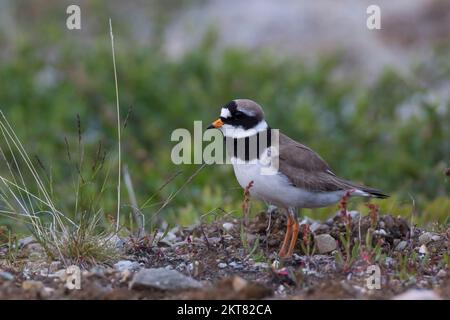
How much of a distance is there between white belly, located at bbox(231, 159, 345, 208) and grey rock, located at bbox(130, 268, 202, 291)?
3.70 feet

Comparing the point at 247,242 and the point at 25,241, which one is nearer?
the point at 247,242

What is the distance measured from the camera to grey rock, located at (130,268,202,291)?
18.5 ft

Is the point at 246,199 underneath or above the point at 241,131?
underneath

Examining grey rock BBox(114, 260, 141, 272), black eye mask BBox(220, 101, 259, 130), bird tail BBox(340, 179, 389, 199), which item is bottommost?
grey rock BBox(114, 260, 141, 272)

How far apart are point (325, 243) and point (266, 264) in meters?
0.61

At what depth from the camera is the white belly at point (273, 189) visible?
6.62m

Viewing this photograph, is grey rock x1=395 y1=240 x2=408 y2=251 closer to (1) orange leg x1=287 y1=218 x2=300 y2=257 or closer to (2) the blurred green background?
(1) orange leg x1=287 y1=218 x2=300 y2=257

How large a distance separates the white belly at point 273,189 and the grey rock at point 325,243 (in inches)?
11.1

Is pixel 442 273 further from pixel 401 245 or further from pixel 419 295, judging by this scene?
pixel 419 295

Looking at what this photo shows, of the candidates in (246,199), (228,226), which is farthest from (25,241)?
(246,199)

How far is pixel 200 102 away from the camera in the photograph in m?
12.6

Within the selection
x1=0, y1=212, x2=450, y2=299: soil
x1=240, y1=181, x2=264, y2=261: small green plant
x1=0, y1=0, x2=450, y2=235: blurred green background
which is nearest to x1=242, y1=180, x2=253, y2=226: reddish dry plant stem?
x1=240, y1=181, x2=264, y2=261: small green plant
